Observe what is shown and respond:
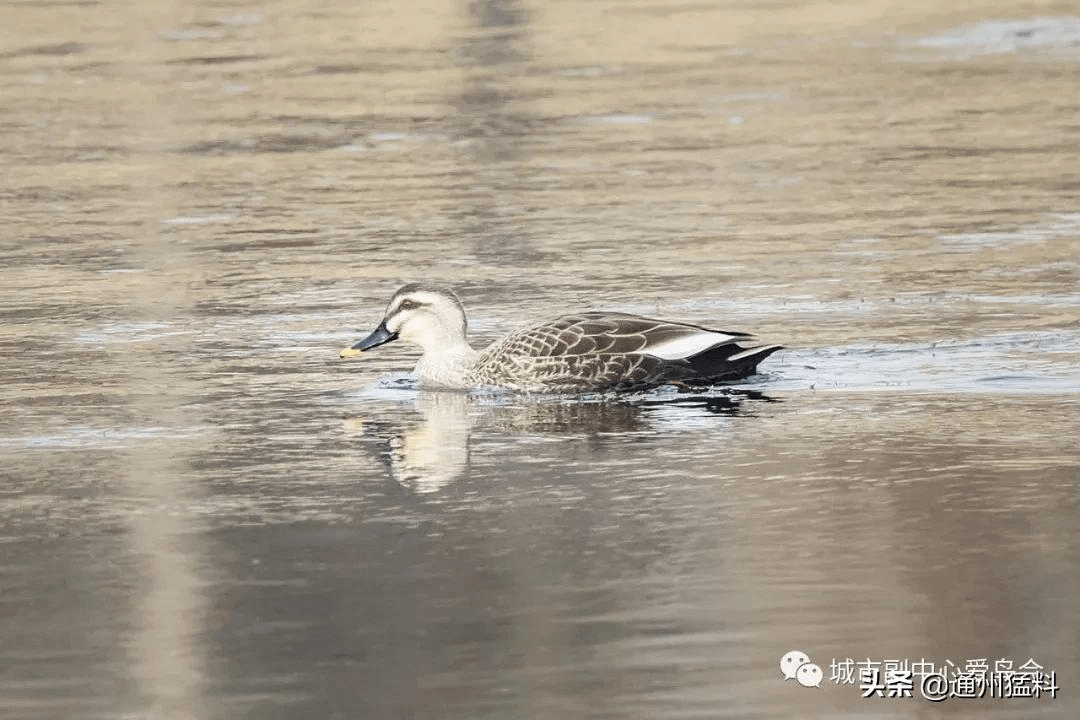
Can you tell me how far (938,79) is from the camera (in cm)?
2914

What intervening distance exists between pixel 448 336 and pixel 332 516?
12.3 feet

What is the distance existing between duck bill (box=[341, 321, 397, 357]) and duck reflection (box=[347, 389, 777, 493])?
1.56ft

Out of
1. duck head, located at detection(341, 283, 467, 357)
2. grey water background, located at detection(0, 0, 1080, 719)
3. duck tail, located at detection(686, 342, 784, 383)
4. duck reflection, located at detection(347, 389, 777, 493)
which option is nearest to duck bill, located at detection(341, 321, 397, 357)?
duck head, located at detection(341, 283, 467, 357)

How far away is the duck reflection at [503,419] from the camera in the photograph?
37.0 feet

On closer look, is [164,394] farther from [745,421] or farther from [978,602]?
[978,602]

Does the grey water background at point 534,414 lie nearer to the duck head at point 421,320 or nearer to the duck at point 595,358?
the duck at point 595,358

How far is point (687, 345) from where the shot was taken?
1268 centimetres

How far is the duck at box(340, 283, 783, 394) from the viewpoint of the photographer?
12750 mm

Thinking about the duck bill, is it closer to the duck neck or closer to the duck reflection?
the duck neck

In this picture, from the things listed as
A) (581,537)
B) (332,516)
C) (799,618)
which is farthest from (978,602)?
(332,516)

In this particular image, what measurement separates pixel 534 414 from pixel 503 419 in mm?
192

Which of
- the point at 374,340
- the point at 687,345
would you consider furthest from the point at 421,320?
the point at 687,345

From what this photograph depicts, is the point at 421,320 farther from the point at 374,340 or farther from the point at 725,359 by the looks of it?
the point at 725,359

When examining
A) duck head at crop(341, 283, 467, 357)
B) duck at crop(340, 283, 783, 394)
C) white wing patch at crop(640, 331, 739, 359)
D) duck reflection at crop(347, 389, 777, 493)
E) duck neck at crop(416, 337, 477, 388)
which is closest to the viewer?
duck reflection at crop(347, 389, 777, 493)
